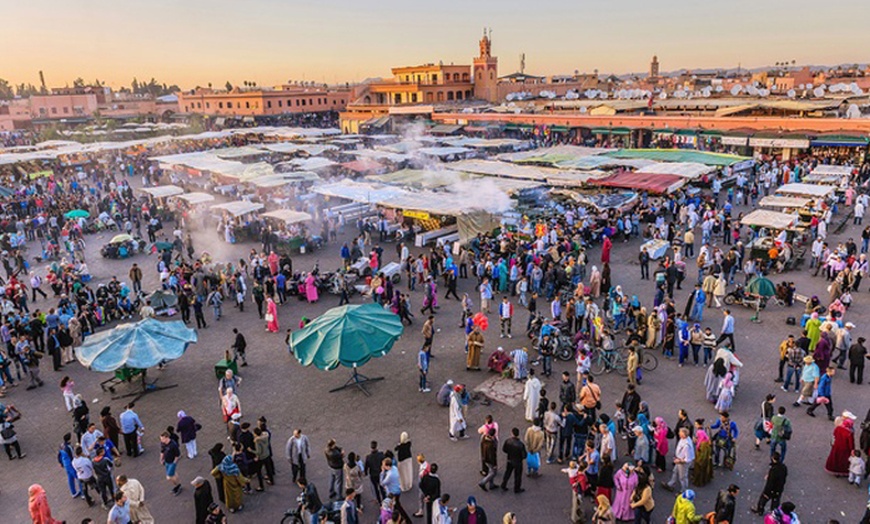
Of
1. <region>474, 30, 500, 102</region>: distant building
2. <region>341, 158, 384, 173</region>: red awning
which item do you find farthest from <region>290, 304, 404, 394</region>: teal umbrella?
<region>474, 30, 500, 102</region>: distant building

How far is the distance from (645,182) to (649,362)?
13688mm

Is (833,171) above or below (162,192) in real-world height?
above

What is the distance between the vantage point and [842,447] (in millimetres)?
8547

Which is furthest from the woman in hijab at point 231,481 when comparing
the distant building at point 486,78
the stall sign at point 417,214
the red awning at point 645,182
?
the distant building at point 486,78

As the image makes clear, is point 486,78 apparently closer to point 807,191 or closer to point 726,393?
point 807,191

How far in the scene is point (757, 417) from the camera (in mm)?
10359

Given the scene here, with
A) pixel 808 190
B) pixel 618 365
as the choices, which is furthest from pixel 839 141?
pixel 618 365

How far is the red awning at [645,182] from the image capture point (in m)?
23.4

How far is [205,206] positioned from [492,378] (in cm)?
2052

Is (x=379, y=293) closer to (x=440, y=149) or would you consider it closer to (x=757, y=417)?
(x=757, y=417)

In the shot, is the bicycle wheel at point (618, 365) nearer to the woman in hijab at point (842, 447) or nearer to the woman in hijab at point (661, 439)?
the woman in hijab at point (661, 439)

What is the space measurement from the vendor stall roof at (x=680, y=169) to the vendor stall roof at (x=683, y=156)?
52.9 inches

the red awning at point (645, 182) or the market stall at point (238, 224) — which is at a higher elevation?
the red awning at point (645, 182)

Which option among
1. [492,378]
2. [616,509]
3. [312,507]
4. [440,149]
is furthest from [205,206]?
[616,509]
